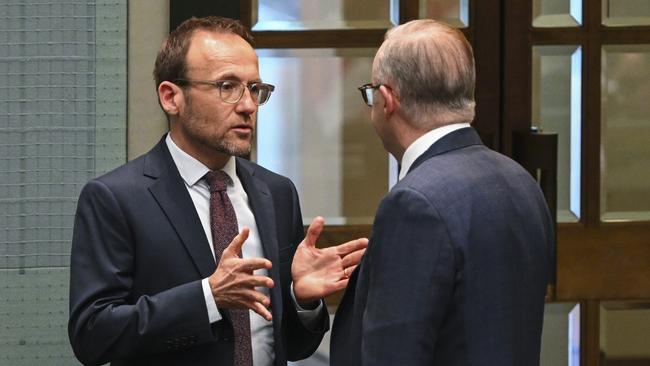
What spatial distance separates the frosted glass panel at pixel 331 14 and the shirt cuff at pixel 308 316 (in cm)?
111

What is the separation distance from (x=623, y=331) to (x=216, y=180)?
1.56 metres

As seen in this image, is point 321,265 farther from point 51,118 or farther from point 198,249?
point 51,118

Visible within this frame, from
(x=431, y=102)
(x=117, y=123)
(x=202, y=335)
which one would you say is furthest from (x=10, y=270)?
(x=431, y=102)

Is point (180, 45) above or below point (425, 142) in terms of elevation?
above

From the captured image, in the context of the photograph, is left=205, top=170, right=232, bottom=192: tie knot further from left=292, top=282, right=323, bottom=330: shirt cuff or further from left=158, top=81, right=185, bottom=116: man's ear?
left=292, top=282, right=323, bottom=330: shirt cuff

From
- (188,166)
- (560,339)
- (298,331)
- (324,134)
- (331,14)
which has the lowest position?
(560,339)

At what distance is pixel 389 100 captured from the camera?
6.39 feet

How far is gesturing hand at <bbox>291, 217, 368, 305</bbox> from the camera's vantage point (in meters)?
2.28

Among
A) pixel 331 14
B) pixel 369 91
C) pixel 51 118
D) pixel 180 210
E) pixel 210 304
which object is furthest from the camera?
pixel 331 14

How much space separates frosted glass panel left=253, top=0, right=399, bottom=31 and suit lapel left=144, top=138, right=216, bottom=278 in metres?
1.05

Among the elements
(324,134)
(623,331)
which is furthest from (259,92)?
(623,331)

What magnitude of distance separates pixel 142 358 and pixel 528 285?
2.65 feet

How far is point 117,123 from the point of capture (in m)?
3.10

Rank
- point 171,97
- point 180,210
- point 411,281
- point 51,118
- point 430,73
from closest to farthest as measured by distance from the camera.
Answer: point 411,281 → point 430,73 → point 180,210 → point 171,97 → point 51,118
